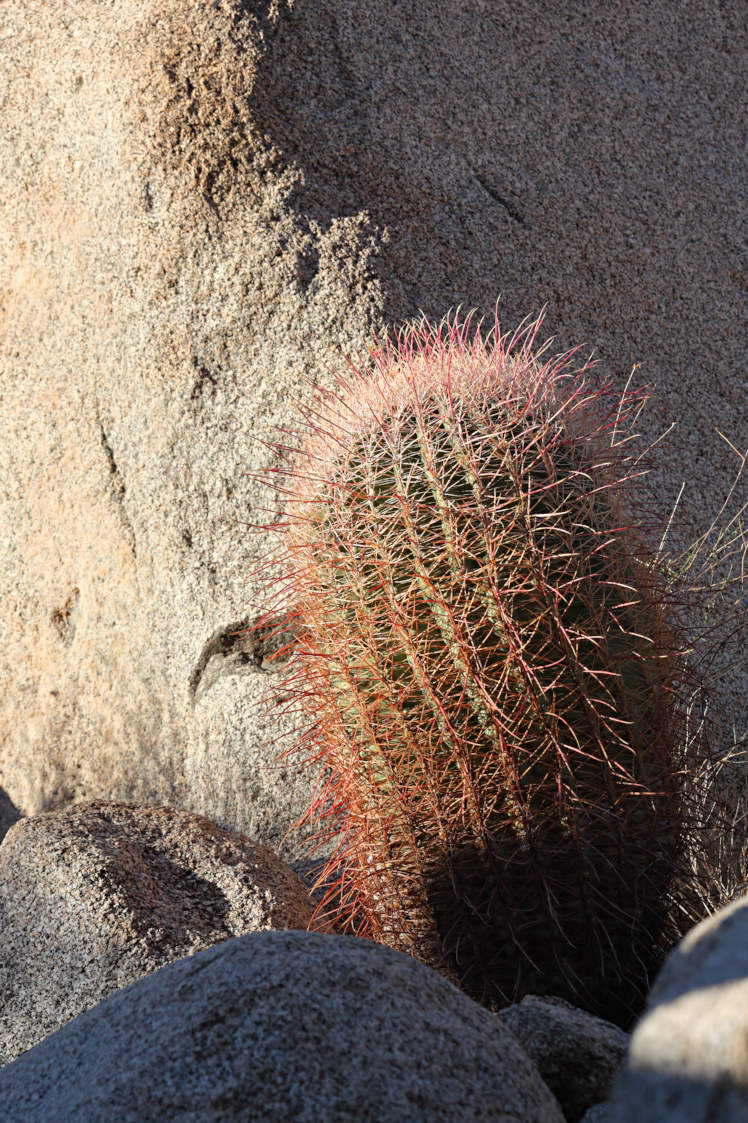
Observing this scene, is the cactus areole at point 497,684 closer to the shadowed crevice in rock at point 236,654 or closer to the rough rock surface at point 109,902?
the rough rock surface at point 109,902

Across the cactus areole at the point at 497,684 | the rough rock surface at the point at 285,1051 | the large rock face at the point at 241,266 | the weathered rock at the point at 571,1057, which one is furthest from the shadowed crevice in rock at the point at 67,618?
the weathered rock at the point at 571,1057

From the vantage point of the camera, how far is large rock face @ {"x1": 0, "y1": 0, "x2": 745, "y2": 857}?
9.98ft

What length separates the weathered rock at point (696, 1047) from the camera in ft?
2.20

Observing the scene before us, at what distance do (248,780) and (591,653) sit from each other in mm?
1483

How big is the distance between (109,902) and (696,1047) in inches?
64.2

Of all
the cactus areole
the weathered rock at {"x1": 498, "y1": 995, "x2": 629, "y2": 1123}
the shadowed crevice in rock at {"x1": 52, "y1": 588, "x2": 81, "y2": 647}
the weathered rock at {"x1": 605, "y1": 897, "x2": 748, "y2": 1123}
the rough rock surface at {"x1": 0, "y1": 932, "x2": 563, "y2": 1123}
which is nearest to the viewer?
the weathered rock at {"x1": 605, "y1": 897, "x2": 748, "y2": 1123}

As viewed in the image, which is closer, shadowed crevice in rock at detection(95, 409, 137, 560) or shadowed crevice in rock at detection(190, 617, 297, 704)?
shadowed crevice in rock at detection(190, 617, 297, 704)

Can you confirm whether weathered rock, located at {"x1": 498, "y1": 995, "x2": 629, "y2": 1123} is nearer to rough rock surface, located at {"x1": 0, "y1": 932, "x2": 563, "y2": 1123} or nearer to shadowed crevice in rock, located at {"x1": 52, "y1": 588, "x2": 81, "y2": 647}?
rough rock surface, located at {"x1": 0, "y1": 932, "x2": 563, "y2": 1123}

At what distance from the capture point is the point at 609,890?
1.83 metres

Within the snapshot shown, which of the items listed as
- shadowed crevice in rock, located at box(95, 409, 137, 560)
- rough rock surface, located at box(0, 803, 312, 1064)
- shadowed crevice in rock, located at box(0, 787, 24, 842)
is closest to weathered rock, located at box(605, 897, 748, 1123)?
rough rock surface, located at box(0, 803, 312, 1064)

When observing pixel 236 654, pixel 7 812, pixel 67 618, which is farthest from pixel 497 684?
pixel 7 812

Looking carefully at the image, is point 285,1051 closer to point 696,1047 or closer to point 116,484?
point 696,1047

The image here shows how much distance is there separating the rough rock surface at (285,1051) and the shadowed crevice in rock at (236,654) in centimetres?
162

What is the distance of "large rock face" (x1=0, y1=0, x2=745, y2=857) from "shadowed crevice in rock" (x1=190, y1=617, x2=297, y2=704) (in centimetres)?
1
